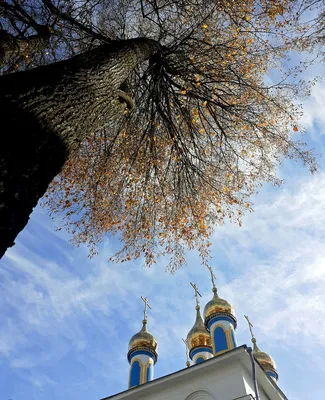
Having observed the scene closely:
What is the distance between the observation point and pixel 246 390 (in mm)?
9383

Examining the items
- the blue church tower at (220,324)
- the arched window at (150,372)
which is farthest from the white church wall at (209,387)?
the arched window at (150,372)

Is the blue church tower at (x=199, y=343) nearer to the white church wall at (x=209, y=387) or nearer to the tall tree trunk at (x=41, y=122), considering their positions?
the white church wall at (x=209, y=387)

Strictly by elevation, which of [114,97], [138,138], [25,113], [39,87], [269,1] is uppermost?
[269,1]

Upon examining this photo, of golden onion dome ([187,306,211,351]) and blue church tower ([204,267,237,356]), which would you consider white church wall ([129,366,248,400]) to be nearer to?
blue church tower ([204,267,237,356])

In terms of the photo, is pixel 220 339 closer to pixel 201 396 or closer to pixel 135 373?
pixel 135 373

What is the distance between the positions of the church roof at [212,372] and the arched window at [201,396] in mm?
441

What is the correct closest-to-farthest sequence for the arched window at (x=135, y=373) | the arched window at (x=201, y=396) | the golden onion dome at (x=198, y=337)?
the arched window at (x=201, y=396), the arched window at (x=135, y=373), the golden onion dome at (x=198, y=337)

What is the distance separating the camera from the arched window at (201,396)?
32.5ft

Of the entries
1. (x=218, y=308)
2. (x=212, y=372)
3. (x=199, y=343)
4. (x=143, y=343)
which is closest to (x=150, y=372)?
(x=143, y=343)

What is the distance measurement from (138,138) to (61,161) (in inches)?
199

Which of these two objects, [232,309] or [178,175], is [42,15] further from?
[232,309]

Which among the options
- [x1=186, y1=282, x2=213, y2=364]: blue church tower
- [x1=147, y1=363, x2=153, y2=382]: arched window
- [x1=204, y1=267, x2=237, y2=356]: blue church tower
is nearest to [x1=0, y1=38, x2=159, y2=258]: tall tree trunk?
[x1=204, y1=267, x2=237, y2=356]: blue church tower

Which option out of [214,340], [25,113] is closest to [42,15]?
[25,113]

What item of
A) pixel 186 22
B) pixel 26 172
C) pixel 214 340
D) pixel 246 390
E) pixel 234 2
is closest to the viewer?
pixel 26 172
